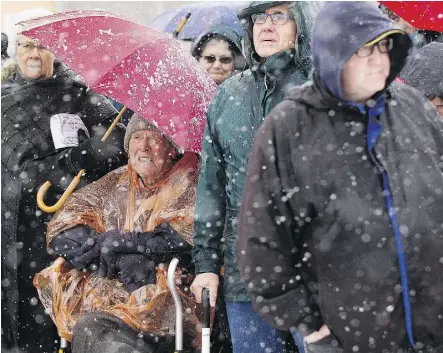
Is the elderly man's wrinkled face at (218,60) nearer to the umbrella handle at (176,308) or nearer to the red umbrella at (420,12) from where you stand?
the red umbrella at (420,12)

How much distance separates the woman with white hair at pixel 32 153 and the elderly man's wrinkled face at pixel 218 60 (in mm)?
693

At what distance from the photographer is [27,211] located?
651 centimetres

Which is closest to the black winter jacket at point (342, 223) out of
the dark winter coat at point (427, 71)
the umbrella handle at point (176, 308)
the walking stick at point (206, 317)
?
the walking stick at point (206, 317)

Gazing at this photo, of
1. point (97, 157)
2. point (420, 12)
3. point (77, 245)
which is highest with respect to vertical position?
point (420, 12)

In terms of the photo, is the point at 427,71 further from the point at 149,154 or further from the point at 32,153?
the point at 32,153

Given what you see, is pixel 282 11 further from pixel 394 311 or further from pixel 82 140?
pixel 82 140

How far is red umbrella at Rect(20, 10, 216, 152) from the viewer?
16.4ft

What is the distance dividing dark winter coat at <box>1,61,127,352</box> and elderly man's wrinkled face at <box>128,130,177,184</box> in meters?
0.85

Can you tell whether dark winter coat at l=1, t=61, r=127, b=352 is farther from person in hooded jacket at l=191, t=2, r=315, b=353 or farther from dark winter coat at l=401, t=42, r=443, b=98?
dark winter coat at l=401, t=42, r=443, b=98

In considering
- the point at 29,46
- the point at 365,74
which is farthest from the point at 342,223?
the point at 29,46

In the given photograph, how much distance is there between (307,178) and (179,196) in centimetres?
203

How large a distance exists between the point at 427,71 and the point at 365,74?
5.59 feet

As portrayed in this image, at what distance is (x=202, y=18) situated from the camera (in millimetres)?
7852

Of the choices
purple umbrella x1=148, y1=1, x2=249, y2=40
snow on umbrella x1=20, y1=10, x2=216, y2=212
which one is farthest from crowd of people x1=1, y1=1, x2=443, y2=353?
purple umbrella x1=148, y1=1, x2=249, y2=40
